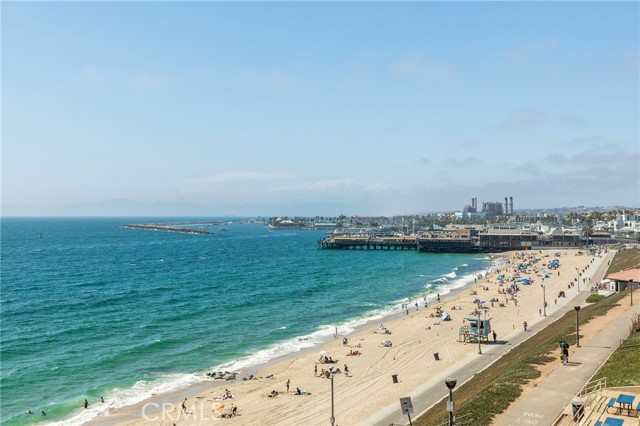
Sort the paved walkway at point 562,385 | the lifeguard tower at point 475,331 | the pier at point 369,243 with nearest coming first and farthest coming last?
the paved walkway at point 562,385
the lifeguard tower at point 475,331
the pier at point 369,243

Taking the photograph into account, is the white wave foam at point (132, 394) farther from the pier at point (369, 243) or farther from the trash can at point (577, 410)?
the pier at point (369, 243)

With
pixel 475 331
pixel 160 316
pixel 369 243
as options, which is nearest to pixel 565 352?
pixel 475 331

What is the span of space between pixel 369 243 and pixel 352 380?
122043 mm

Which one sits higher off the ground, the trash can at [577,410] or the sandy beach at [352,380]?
the trash can at [577,410]

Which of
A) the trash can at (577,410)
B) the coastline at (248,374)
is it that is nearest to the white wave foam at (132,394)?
the coastline at (248,374)

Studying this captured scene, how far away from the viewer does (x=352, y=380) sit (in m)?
34.7

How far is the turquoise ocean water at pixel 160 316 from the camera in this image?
35.1 meters

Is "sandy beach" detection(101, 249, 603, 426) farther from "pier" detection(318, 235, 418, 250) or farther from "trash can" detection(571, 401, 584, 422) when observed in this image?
"pier" detection(318, 235, 418, 250)

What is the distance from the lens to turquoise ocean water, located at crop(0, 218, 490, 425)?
115 feet

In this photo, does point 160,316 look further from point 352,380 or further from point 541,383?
point 541,383

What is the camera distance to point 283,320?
54.2m

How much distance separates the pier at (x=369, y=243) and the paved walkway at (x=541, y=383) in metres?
110

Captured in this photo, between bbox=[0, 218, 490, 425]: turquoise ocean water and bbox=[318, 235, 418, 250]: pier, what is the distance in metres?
39.2

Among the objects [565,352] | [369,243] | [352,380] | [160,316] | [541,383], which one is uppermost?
[565,352]
